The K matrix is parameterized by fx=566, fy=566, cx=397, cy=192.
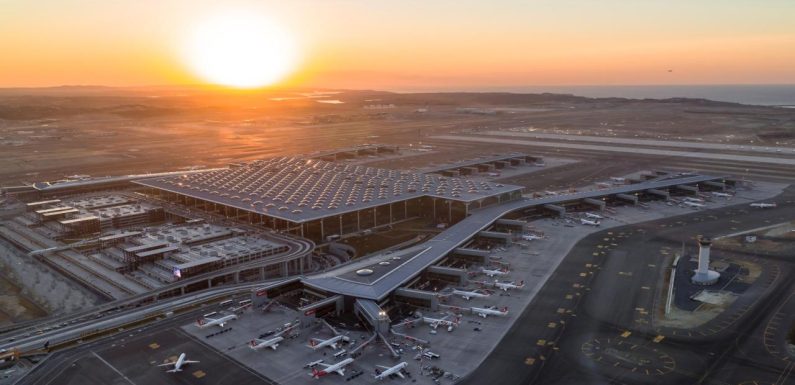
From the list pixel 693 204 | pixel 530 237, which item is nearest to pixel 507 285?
pixel 530 237

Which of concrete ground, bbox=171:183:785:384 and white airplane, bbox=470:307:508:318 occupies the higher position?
white airplane, bbox=470:307:508:318

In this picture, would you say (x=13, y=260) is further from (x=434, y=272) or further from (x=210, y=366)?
(x=434, y=272)

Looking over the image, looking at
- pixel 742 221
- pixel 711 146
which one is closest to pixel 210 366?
pixel 742 221

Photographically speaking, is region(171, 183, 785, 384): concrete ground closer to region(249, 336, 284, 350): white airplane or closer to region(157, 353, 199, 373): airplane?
region(249, 336, 284, 350): white airplane

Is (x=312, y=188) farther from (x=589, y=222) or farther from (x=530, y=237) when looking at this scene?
(x=589, y=222)

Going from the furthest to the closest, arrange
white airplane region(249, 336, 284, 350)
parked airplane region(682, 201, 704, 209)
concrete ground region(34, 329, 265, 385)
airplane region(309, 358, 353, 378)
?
parked airplane region(682, 201, 704, 209)
white airplane region(249, 336, 284, 350)
concrete ground region(34, 329, 265, 385)
airplane region(309, 358, 353, 378)

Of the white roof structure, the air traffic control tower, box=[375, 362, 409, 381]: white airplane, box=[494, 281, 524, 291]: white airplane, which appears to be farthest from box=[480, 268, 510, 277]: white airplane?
box=[375, 362, 409, 381]: white airplane
